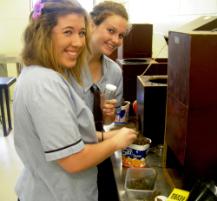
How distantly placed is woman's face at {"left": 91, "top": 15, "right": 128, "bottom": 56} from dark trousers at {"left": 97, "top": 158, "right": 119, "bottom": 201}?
0.55m

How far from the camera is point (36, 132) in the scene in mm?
823

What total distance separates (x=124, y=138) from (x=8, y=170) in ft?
6.41

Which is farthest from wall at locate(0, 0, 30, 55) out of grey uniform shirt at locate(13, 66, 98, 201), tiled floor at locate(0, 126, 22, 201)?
grey uniform shirt at locate(13, 66, 98, 201)

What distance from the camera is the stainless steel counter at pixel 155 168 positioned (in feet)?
2.98

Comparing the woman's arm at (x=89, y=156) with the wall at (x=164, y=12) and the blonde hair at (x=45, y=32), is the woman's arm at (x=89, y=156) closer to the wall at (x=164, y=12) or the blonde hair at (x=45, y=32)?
the blonde hair at (x=45, y=32)

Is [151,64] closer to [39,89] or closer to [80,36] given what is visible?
[80,36]

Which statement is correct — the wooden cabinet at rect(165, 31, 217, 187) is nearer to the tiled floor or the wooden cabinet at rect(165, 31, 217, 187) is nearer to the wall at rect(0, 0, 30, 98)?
the tiled floor

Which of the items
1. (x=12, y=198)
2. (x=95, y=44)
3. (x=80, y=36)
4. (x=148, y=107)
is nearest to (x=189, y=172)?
(x=148, y=107)

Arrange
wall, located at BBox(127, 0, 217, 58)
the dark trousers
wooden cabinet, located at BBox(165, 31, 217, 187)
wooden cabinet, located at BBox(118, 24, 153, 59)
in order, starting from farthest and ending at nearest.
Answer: wooden cabinet, located at BBox(118, 24, 153, 59) → wall, located at BBox(127, 0, 217, 58) → the dark trousers → wooden cabinet, located at BBox(165, 31, 217, 187)

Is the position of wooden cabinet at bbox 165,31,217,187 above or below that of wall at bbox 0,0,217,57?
below

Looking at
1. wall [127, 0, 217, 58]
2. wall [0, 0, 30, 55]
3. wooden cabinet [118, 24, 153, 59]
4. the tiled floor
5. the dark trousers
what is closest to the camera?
the dark trousers

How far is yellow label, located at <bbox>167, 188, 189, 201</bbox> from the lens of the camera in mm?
812

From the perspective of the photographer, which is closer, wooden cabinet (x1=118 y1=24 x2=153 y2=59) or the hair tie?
the hair tie

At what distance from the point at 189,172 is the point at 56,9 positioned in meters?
0.61
